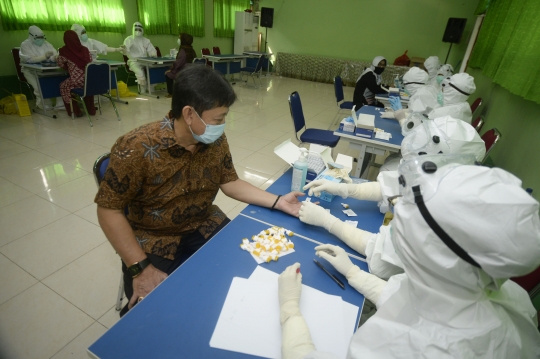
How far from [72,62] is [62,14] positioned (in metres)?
1.93

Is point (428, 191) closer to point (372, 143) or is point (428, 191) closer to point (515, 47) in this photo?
point (372, 143)

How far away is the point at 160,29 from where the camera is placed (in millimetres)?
7098

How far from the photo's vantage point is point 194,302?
0.84 m

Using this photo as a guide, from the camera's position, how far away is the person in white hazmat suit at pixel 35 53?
173 inches

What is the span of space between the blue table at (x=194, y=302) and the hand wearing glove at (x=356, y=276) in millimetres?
29

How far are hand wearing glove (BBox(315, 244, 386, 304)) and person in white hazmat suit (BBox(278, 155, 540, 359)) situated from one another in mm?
189

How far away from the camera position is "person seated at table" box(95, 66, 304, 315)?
3.54 feet

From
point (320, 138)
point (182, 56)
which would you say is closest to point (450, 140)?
point (320, 138)

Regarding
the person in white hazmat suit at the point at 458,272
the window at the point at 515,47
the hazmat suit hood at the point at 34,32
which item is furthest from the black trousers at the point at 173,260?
the hazmat suit hood at the point at 34,32

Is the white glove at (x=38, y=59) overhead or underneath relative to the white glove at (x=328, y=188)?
underneath

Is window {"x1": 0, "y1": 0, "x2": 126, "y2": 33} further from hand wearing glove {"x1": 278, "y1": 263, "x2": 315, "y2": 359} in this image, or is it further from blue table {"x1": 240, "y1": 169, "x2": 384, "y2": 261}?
hand wearing glove {"x1": 278, "y1": 263, "x2": 315, "y2": 359}

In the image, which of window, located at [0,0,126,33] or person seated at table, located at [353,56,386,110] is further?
window, located at [0,0,126,33]

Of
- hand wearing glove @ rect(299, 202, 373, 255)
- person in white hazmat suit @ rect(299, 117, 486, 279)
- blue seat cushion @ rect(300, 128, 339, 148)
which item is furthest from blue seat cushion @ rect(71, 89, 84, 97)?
hand wearing glove @ rect(299, 202, 373, 255)

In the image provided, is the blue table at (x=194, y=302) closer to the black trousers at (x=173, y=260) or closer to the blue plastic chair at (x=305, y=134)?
→ the black trousers at (x=173, y=260)
